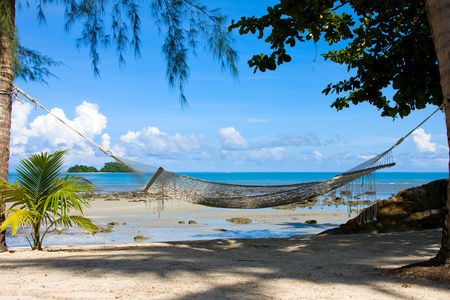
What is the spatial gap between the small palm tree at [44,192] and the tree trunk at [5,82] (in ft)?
0.45

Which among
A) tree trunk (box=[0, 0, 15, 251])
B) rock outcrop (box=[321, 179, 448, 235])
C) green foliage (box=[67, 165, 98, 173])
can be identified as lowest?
rock outcrop (box=[321, 179, 448, 235])

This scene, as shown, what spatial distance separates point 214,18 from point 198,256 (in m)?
2.29

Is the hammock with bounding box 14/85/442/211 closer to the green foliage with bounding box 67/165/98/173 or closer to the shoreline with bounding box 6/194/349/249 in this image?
the shoreline with bounding box 6/194/349/249

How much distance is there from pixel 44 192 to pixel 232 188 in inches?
66.4

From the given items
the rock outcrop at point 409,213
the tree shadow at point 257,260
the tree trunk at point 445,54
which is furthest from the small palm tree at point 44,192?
the rock outcrop at point 409,213

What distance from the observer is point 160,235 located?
16.7ft

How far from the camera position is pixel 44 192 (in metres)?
3.13

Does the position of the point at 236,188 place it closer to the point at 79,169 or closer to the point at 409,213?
the point at 409,213

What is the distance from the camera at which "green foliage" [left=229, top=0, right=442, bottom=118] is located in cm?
271

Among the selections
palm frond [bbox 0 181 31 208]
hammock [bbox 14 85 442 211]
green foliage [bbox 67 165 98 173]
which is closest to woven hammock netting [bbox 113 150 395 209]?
hammock [bbox 14 85 442 211]

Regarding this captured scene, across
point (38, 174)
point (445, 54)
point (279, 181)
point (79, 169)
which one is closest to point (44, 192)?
point (38, 174)

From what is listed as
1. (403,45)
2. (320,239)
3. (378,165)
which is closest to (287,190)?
(320,239)

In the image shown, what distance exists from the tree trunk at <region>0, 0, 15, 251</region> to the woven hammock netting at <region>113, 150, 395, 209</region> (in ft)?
3.08

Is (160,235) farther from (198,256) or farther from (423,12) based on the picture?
(423,12)
